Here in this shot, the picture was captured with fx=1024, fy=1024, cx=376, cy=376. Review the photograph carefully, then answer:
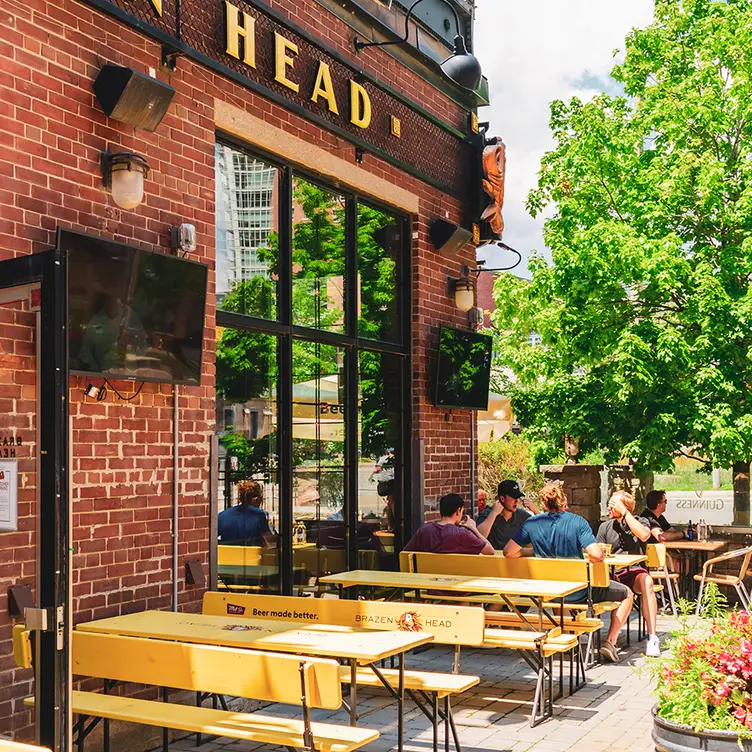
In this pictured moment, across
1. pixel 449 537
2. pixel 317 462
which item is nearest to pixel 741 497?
pixel 449 537

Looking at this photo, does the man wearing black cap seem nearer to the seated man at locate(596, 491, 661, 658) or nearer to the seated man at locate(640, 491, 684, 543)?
the seated man at locate(596, 491, 661, 658)

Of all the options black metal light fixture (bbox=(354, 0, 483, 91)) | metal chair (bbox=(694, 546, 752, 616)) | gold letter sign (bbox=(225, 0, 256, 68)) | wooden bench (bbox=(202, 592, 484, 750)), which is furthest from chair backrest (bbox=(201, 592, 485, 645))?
black metal light fixture (bbox=(354, 0, 483, 91))

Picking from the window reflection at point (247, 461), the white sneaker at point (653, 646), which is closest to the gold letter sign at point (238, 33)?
the window reflection at point (247, 461)

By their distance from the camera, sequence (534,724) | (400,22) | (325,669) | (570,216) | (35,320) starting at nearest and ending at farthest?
(325,669), (35,320), (534,724), (400,22), (570,216)

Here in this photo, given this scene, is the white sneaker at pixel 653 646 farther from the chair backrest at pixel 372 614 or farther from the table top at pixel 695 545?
the chair backrest at pixel 372 614

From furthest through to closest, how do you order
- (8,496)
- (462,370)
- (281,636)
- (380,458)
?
(462,370)
(380,458)
(281,636)
(8,496)

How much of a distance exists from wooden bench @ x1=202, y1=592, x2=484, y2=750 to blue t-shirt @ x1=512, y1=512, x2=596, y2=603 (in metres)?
2.28

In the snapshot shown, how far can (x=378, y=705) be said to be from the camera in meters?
7.01

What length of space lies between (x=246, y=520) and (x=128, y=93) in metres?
3.18

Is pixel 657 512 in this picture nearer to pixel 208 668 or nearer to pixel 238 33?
pixel 238 33

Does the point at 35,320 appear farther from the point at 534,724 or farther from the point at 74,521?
the point at 534,724

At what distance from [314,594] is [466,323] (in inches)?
158

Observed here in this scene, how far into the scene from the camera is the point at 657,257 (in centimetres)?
1223

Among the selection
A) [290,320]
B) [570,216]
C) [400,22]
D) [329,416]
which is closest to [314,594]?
[329,416]
